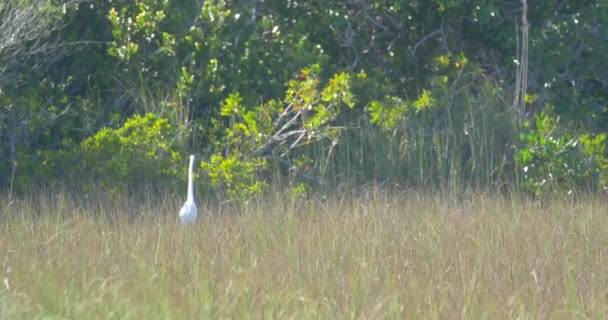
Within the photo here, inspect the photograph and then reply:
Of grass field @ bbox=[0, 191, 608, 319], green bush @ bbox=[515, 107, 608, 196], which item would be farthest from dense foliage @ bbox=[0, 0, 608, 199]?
grass field @ bbox=[0, 191, 608, 319]

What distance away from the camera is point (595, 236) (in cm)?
753

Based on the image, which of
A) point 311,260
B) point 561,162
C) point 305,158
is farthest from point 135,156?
point 311,260

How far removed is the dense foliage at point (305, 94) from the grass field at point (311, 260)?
3.82 feet

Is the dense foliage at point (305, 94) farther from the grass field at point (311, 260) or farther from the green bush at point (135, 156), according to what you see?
the grass field at point (311, 260)

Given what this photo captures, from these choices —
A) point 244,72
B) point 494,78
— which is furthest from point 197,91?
point 494,78

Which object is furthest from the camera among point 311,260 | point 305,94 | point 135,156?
point 305,94

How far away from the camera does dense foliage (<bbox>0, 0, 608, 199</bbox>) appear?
Answer: 1044 centimetres

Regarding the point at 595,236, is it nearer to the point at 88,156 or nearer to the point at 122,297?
the point at 122,297

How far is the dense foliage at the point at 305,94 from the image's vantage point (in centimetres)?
1044

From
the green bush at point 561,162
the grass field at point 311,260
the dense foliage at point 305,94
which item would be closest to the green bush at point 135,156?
the dense foliage at point 305,94

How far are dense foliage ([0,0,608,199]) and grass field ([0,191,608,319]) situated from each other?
3.82 feet

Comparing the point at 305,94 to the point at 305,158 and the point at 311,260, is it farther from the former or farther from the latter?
the point at 311,260

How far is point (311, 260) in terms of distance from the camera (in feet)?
22.2

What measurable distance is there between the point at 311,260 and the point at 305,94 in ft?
13.6
